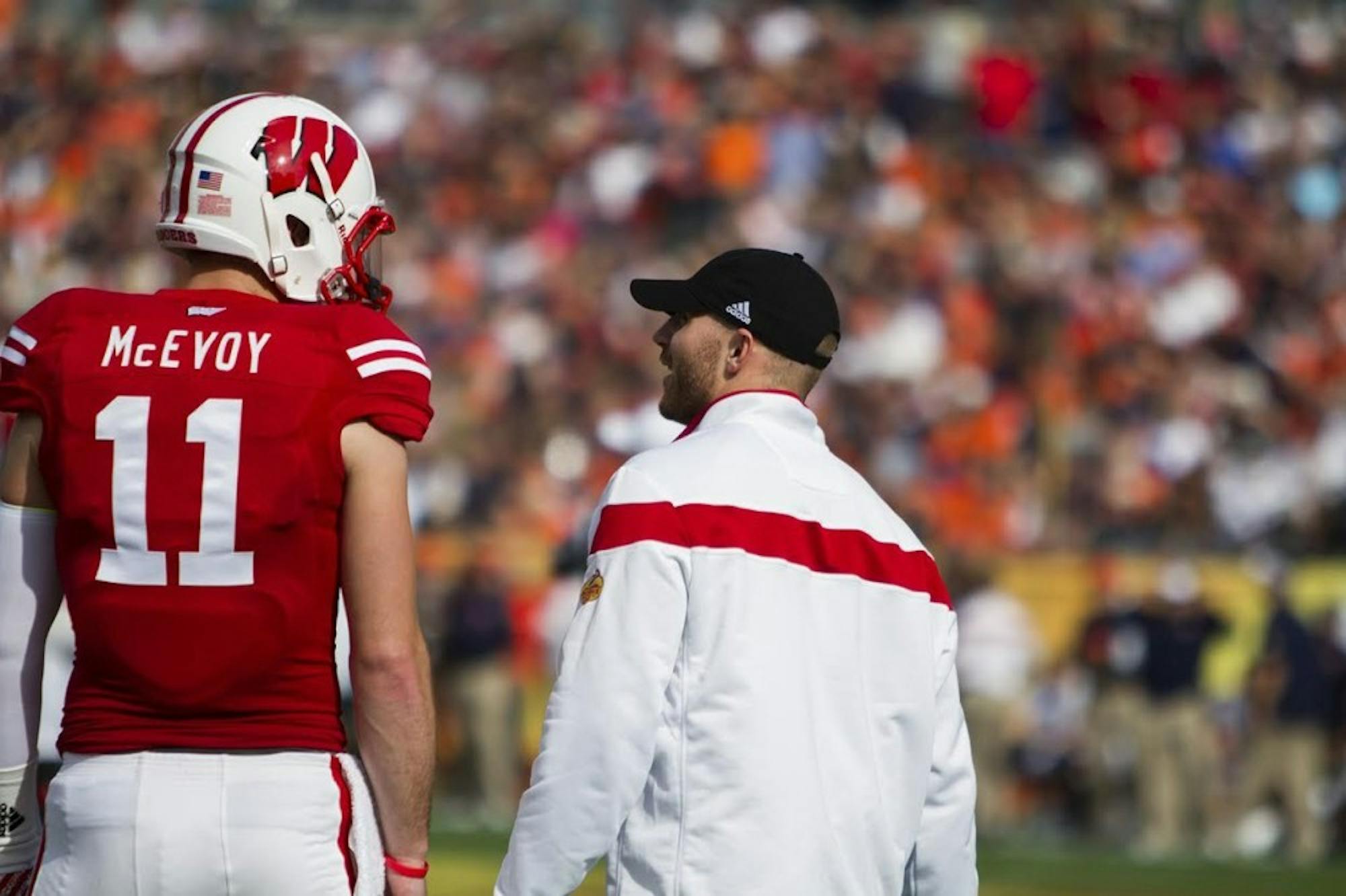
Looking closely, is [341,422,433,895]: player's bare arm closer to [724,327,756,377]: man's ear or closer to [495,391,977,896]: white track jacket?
[495,391,977,896]: white track jacket

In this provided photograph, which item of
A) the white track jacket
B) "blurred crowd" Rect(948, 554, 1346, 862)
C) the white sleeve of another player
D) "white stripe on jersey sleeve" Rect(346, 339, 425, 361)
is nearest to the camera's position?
"white stripe on jersey sleeve" Rect(346, 339, 425, 361)

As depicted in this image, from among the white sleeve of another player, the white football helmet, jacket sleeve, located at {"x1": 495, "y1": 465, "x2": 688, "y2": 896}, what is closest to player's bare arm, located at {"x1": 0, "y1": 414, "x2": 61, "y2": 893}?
the white sleeve of another player

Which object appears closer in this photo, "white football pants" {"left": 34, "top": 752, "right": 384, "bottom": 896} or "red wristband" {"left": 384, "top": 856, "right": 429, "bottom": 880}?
"white football pants" {"left": 34, "top": 752, "right": 384, "bottom": 896}

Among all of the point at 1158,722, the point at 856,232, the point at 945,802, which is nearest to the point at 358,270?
the point at 945,802

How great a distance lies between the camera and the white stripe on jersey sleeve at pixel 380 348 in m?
3.53

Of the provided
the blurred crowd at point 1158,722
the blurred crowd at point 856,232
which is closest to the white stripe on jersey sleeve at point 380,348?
the blurred crowd at point 856,232

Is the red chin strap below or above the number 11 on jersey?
above

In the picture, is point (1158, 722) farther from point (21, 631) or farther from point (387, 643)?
point (21, 631)

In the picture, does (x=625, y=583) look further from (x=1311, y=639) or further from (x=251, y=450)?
(x=1311, y=639)

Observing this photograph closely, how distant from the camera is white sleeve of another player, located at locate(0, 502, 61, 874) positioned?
3.63m

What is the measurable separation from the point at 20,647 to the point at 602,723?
940mm

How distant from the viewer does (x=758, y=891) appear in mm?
3924

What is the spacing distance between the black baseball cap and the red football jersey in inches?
32.8

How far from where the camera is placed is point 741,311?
423 centimetres
